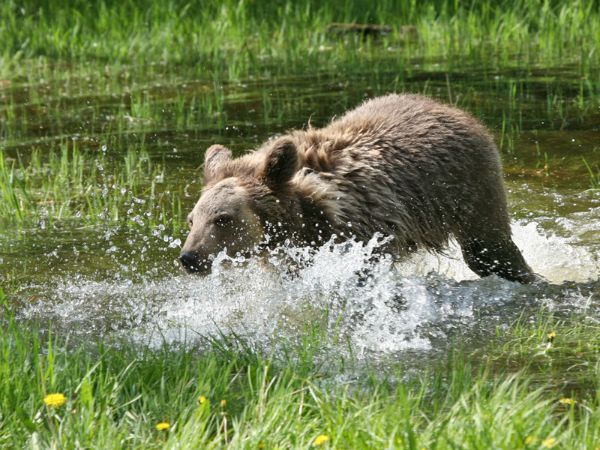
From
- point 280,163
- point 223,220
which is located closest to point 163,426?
point 223,220

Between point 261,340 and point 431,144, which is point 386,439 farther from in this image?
point 431,144

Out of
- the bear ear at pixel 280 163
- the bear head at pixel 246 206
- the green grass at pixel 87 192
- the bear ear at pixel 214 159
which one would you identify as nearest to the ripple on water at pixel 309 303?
the bear head at pixel 246 206

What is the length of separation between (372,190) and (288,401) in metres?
2.75

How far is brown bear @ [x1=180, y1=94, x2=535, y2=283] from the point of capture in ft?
21.3

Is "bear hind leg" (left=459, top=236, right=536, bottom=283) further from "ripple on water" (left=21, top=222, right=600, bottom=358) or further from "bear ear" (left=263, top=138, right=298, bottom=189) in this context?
"bear ear" (left=263, top=138, right=298, bottom=189)

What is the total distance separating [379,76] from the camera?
12930mm

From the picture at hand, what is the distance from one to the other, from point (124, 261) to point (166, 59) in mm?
7726

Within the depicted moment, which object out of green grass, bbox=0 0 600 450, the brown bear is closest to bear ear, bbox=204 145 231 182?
the brown bear

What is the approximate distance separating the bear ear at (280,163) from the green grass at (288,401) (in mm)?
1554

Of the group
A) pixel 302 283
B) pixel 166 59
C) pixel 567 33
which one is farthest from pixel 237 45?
pixel 302 283

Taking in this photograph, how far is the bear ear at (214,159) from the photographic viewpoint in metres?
6.82

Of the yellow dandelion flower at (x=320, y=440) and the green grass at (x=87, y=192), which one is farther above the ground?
the yellow dandelion flower at (x=320, y=440)

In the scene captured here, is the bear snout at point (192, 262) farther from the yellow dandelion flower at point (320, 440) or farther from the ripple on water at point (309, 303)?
the yellow dandelion flower at point (320, 440)

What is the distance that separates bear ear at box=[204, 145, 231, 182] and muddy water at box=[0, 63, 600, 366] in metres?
0.65
